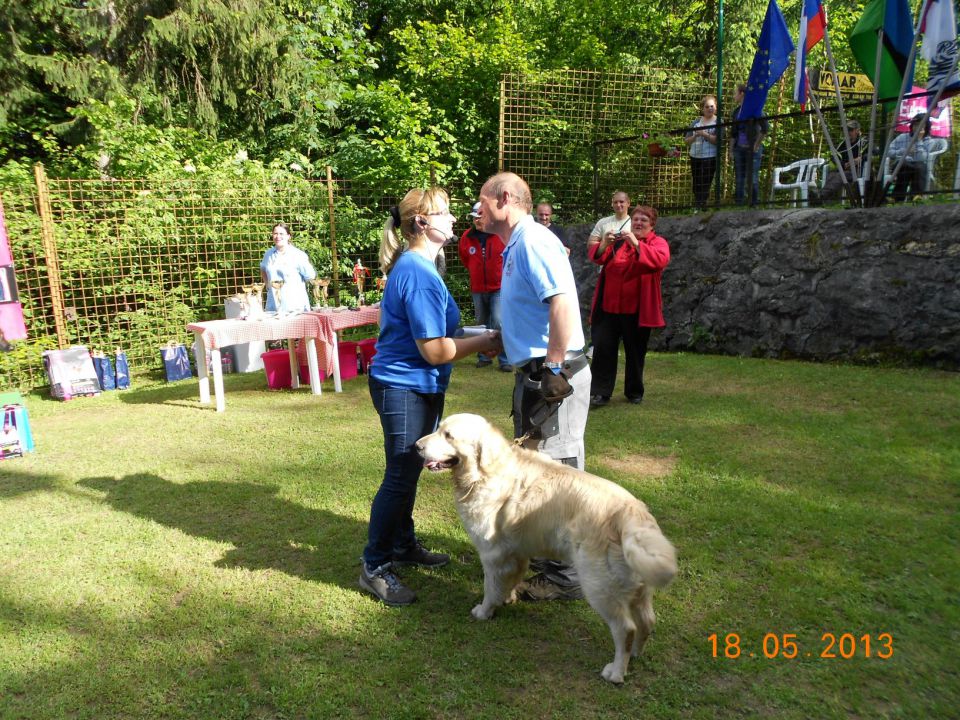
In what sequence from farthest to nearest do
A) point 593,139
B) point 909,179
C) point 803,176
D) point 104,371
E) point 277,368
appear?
point 593,139 → point 803,176 → point 909,179 → point 104,371 → point 277,368

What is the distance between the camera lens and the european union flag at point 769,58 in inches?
346

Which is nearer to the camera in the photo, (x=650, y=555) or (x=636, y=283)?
(x=650, y=555)

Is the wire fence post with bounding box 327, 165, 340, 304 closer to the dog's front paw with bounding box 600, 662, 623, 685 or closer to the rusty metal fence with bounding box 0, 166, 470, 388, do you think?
the rusty metal fence with bounding box 0, 166, 470, 388

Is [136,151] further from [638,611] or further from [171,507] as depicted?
[638,611]

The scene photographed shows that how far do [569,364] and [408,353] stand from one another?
76 centimetres

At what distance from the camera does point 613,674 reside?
8.39ft

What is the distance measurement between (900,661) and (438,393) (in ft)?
7.39

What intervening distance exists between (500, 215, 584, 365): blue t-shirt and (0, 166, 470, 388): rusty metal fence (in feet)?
24.7

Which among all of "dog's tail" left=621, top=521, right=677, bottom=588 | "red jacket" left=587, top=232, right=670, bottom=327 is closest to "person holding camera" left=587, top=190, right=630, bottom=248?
"red jacket" left=587, top=232, right=670, bottom=327

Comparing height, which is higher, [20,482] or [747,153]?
[747,153]

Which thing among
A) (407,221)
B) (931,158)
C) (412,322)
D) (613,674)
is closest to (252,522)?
(412,322)

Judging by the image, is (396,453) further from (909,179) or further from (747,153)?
(909,179)

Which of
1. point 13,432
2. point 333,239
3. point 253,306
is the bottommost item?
point 13,432

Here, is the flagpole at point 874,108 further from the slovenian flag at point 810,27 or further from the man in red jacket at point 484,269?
the man in red jacket at point 484,269
